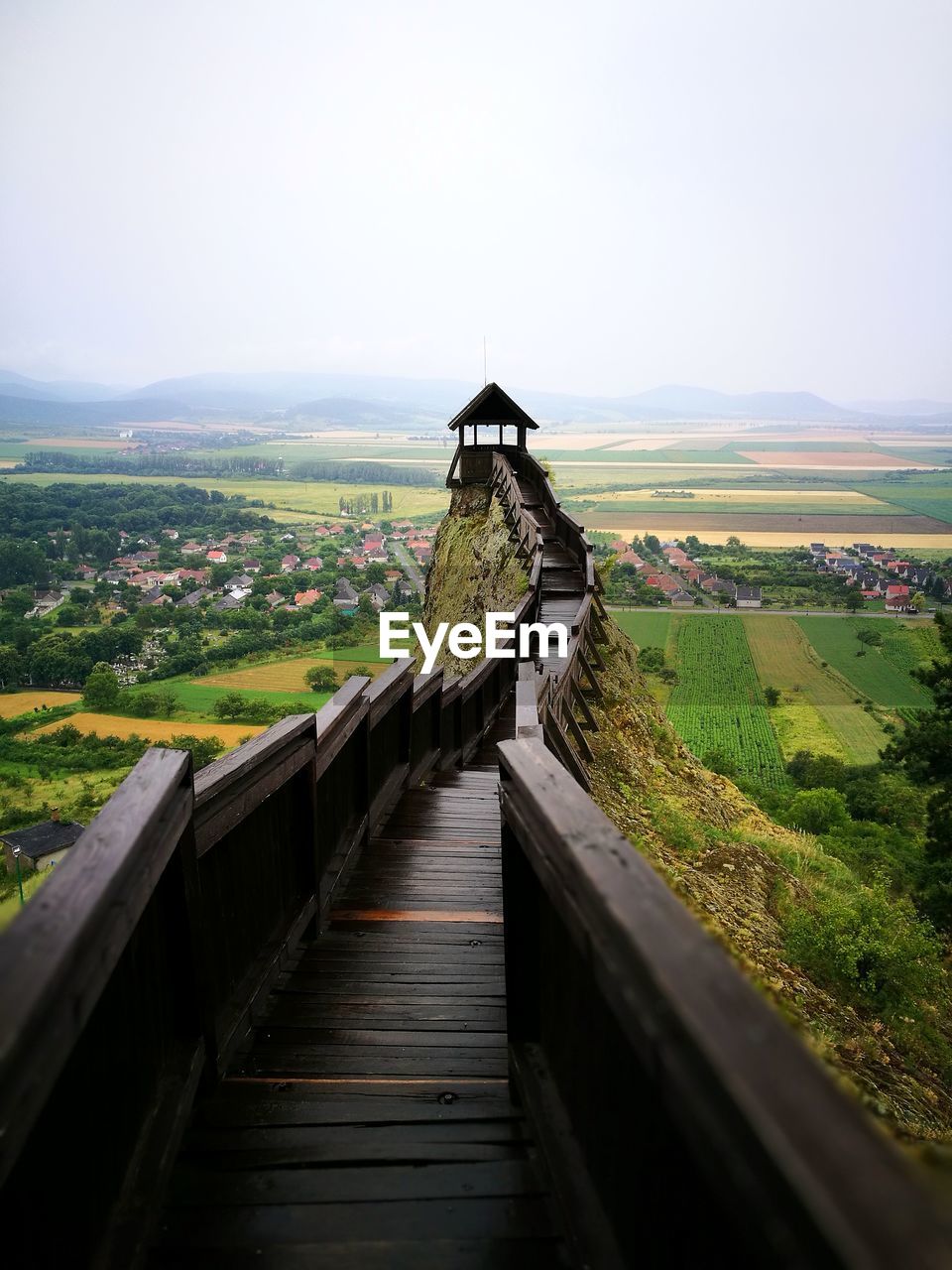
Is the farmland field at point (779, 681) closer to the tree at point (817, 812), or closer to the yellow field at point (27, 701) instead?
the tree at point (817, 812)

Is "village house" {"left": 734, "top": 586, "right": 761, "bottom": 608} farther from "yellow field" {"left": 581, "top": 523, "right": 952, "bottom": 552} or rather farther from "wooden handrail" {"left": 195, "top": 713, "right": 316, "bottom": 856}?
"wooden handrail" {"left": 195, "top": 713, "right": 316, "bottom": 856}

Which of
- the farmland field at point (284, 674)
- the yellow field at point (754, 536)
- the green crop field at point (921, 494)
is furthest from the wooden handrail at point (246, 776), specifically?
the green crop field at point (921, 494)

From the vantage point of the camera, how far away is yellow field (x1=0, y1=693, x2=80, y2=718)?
156 ft

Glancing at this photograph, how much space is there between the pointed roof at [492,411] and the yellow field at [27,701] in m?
34.9

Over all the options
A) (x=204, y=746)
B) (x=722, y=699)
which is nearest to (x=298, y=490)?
(x=722, y=699)

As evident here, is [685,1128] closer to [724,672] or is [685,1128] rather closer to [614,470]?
[724,672]

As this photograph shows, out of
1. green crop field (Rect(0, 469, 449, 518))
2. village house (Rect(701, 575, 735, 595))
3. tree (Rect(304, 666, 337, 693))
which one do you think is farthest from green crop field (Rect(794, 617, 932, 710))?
green crop field (Rect(0, 469, 449, 518))

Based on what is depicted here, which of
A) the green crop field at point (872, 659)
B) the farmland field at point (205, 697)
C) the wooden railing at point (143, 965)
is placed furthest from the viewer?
the green crop field at point (872, 659)

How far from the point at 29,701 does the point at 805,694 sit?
51.5m

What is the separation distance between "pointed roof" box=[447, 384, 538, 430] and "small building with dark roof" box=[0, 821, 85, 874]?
1498cm

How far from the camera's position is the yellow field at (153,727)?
121ft

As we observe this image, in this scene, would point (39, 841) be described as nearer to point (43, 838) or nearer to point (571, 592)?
point (43, 838)

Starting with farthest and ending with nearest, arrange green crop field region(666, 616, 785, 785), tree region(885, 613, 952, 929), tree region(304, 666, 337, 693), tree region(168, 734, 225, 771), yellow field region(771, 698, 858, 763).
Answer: yellow field region(771, 698, 858, 763) → green crop field region(666, 616, 785, 785) → tree region(304, 666, 337, 693) → tree region(168, 734, 225, 771) → tree region(885, 613, 952, 929)

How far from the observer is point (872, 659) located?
62.3 metres
